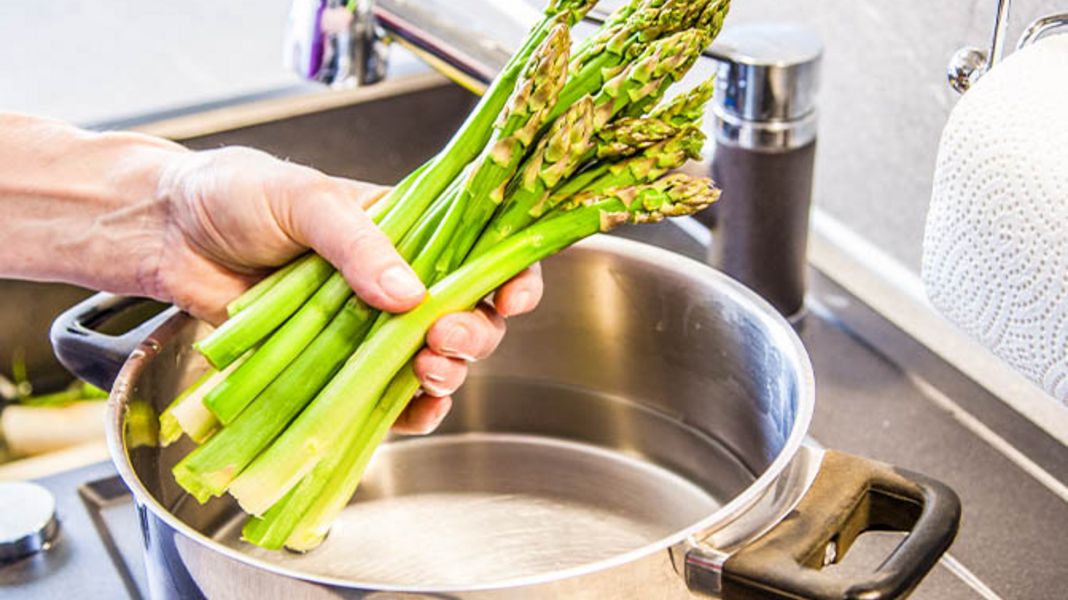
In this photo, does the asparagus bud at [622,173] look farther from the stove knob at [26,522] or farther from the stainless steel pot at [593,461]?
the stove knob at [26,522]

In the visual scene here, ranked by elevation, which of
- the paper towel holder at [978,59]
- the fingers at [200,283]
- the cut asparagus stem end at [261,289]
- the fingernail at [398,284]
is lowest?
the fingers at [200,283]

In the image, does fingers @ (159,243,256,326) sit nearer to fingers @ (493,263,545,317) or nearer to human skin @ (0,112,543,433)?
human skin @ (0,112,543,433)

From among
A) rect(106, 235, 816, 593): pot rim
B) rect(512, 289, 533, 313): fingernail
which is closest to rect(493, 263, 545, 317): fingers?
rect(512, 289, 533, 313): fingernail

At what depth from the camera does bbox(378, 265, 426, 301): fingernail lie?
66cm

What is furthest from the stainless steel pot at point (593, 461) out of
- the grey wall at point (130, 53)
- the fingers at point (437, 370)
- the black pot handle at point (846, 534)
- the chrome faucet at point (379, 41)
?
the grey wall at point (130, 53)

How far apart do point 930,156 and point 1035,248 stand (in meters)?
0.36

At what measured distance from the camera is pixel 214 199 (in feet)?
2.48

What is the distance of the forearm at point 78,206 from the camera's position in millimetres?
819

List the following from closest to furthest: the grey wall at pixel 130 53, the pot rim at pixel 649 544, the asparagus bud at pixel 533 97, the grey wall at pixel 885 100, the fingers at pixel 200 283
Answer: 1. the pot rim at pixel 649 544
2. the asparagus bud at pixel 533 97
3. the fingers at pixel 200 283
4. the grey wall at pixel 885 100
5. the grey wall at pixel 130 53

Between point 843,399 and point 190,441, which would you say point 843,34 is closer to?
point 843,399

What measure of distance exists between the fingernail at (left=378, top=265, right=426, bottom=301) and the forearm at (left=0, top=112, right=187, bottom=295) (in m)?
0.22

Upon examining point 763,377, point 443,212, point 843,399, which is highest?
point 443,212

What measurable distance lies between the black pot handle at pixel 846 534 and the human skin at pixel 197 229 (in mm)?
190

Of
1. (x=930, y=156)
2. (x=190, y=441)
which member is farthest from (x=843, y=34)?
(x=190, y=441)
